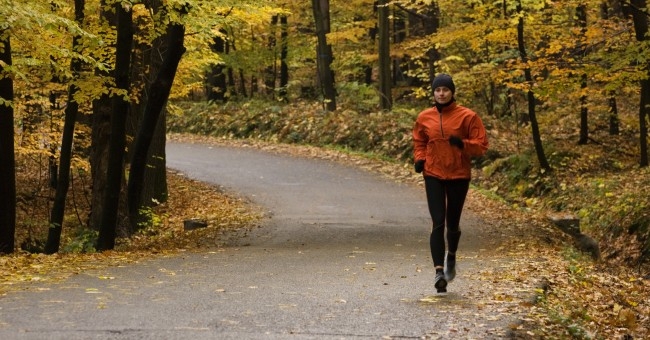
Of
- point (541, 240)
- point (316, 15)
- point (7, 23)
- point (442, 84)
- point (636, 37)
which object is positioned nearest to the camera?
point (442, 84)

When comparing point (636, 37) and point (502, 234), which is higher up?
point (636, 37)

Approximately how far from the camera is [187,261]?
11.7 m

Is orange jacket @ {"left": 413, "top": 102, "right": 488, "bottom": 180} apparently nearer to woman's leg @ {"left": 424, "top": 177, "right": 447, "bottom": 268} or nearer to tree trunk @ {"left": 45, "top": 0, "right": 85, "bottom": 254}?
woman's leg @ {"left": 424, "top": 177, "right": 447, "bottom": 268}

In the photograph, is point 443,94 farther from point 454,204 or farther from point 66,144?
point 66,144

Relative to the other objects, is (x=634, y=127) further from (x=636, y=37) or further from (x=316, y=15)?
(x=316, y=15)

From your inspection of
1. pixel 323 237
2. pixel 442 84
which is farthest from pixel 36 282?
pixel 323 237

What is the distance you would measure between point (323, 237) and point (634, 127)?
12931mm

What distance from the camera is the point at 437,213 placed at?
8.30 m

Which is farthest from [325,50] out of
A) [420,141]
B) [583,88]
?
[420,141]

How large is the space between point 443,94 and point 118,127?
7.12m

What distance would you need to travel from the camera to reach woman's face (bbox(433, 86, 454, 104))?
820 centimetres

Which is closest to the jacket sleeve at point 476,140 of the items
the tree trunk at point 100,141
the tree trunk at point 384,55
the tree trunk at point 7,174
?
the tree trunk at point 7,174

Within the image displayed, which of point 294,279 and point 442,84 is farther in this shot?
point 294,279

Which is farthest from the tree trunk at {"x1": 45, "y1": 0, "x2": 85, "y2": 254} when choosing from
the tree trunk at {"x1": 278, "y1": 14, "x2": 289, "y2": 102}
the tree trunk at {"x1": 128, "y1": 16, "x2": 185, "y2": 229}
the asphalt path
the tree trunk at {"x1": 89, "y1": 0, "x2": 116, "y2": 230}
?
the tree trunk at {"x1": 278, "y1": 14, "x2": 289, "y2": 102}
